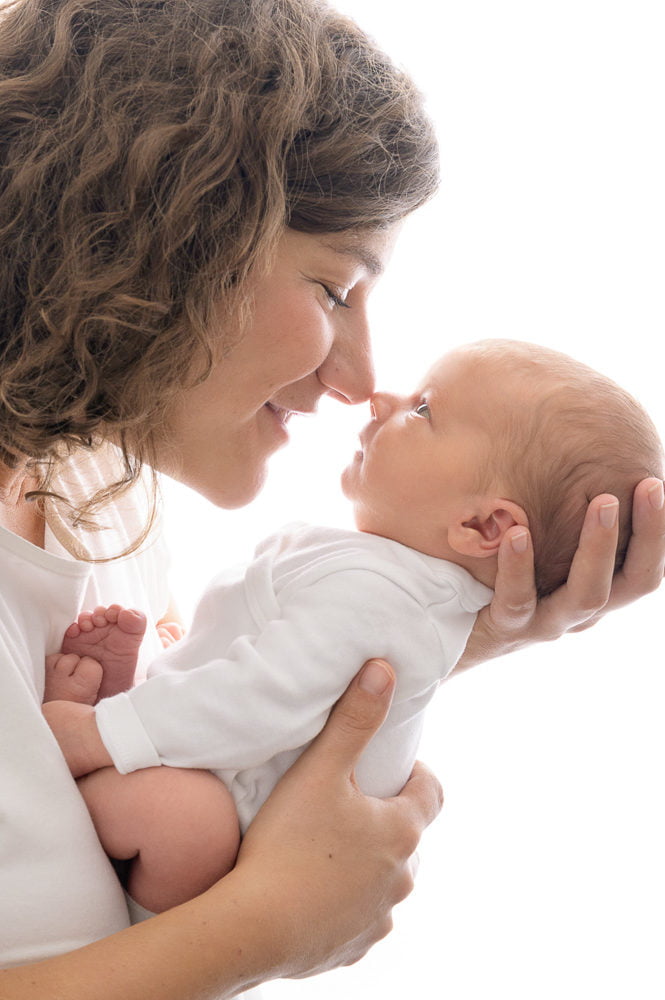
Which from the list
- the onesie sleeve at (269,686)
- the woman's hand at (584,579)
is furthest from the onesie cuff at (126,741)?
the woman's hand at (584,579)

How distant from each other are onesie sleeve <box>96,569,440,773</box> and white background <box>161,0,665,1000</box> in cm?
123

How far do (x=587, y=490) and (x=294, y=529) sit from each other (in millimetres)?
388

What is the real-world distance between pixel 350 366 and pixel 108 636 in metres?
0.47

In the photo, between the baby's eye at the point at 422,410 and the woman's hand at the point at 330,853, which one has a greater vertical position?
the baby's eye at the point at 422,410

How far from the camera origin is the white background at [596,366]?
7.65 feet

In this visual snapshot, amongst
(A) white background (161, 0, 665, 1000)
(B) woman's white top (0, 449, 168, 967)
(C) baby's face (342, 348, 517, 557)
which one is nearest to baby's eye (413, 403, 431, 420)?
(C) baby's face (342, 348, 517, 557)

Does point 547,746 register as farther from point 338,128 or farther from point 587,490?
point 338,128

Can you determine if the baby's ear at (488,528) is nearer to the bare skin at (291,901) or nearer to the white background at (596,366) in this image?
the bare skin at (291,901)

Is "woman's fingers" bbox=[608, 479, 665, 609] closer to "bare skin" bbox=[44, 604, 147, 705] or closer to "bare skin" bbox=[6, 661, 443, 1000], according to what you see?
"bare skin" bbox=[6, 661, 443, 1000]

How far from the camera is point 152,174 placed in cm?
117

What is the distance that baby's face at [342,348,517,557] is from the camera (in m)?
1.33

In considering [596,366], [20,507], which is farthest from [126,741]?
A: [596,366]

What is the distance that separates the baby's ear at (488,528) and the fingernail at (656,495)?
15cm

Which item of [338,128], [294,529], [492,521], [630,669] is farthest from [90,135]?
[630,669]
